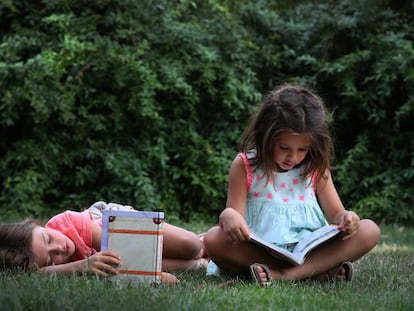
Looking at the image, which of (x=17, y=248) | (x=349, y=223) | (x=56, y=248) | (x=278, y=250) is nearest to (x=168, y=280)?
(x=278, y=250)

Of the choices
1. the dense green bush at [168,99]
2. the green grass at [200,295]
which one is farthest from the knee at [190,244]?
the dense green bush at [168,99]

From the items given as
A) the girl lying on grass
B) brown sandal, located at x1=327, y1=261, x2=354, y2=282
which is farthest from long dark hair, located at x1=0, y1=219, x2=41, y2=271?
brown sandal, located at x1=327, y1=261, x2=354, y2=282

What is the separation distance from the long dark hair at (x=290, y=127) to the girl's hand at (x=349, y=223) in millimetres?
402

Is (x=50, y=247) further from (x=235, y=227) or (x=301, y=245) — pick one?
(x=301, y=245)

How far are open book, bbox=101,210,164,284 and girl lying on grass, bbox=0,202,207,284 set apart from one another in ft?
0.13

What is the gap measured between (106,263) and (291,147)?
100 cm

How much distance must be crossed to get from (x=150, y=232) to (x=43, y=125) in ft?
13.8

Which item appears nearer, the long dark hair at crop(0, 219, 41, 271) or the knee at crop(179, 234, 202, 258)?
the long dark hair at crop(0, 219, 41, 271)

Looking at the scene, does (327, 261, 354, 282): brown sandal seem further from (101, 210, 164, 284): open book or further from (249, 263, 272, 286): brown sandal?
(101, 210, 164, 284): open book

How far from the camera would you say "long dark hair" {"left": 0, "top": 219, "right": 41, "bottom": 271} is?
3258 mm

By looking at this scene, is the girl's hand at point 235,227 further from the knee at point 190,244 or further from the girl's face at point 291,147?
the knee at point 190,244

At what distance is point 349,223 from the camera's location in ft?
Result: 10.6

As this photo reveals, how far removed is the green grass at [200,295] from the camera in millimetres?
2398

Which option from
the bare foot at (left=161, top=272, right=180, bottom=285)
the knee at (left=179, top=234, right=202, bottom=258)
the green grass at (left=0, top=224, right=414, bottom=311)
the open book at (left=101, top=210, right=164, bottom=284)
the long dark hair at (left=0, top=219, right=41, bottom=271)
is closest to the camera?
the green grass at (left=0, top=224, right=414, bottom=311)
